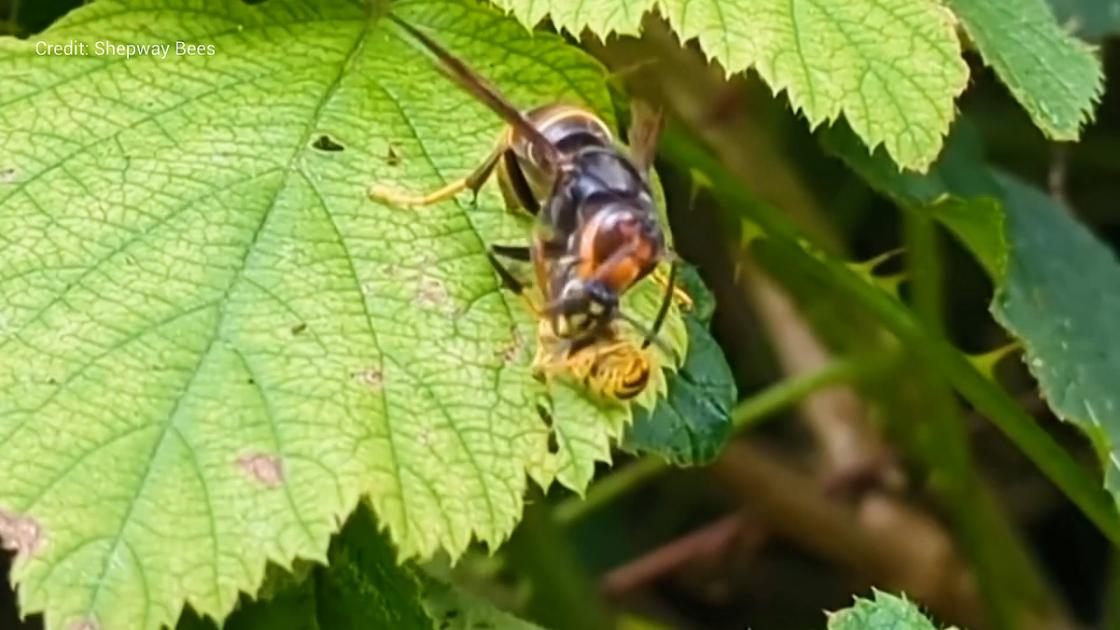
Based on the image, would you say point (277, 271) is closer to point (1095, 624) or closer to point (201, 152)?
point (201, 152)

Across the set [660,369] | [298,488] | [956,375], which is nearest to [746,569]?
[956,375]

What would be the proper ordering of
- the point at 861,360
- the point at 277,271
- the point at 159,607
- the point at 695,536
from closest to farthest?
the point at 159,607 → the point at 277,271 → the point at 861,360 → the point at 695,536

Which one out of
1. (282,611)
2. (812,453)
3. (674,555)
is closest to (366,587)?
(282,611)

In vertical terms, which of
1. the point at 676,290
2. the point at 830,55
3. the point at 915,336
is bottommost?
the point at 915,336

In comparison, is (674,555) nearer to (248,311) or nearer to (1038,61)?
(1038,61)

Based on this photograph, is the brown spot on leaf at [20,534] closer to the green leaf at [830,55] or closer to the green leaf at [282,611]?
the green leaf at [282,611]

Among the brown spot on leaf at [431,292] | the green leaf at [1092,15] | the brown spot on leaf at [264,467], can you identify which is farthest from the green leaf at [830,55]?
the green leaf at [1092,15]

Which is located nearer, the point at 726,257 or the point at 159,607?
the point at 159,607
